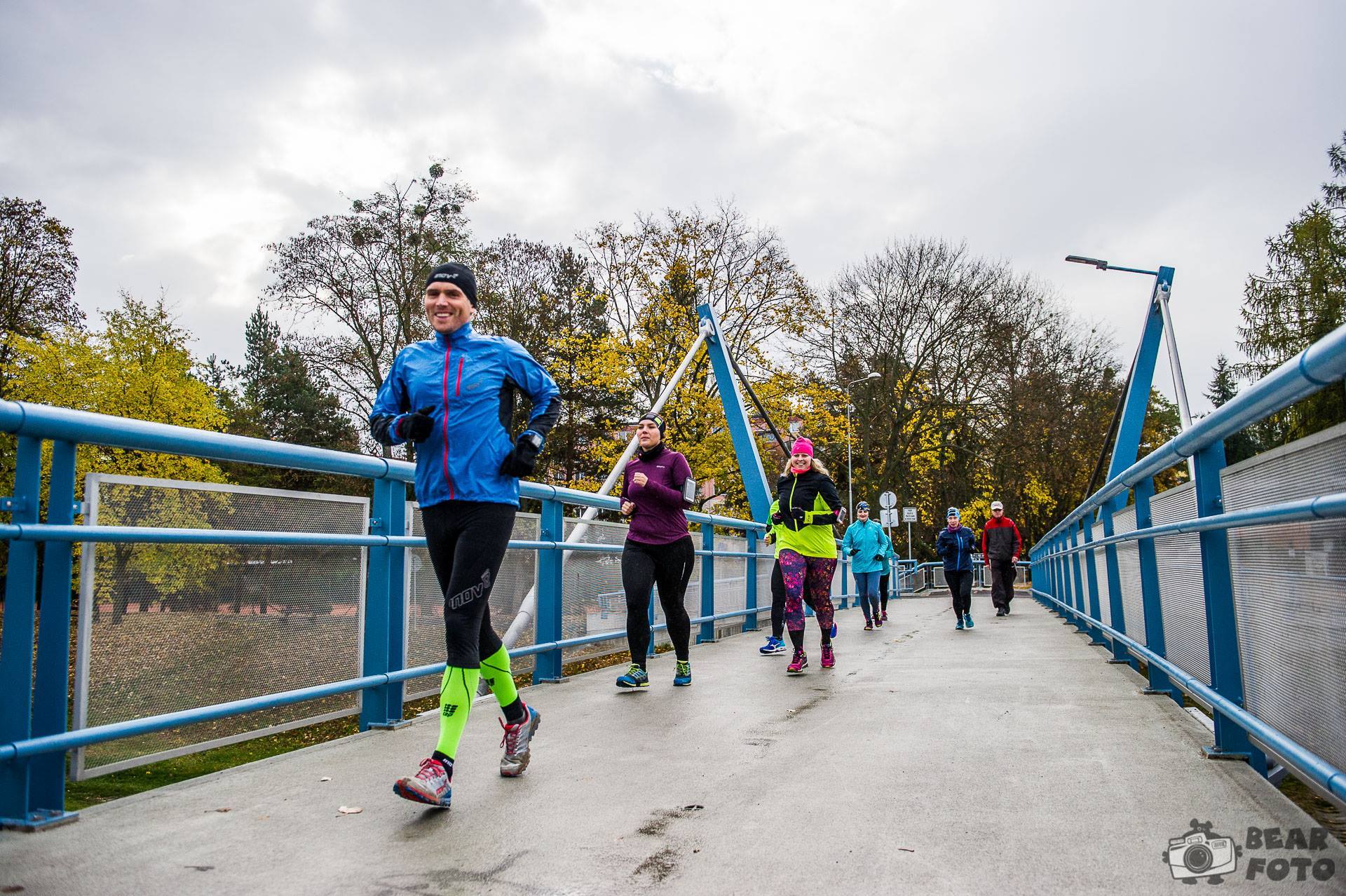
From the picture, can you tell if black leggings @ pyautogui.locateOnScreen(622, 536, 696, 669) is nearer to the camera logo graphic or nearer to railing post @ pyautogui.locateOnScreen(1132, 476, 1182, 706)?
railing post @ pyautogui.locateOnScreen(1132, 476, 1182, 706)

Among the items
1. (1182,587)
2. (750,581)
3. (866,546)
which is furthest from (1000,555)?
(1182,587)

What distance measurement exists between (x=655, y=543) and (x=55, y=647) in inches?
155

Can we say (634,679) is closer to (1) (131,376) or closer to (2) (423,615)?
(2) (423,615)

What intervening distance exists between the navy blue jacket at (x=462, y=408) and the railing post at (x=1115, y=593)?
482 cm

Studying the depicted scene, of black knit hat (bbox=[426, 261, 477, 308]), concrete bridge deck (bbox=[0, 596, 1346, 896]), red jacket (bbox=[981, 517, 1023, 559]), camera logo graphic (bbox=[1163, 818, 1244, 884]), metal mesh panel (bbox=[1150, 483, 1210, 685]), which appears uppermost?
black knit hat (bbox=[426, 261, 477, 308])

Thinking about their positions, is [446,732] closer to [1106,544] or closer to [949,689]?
[949,689]

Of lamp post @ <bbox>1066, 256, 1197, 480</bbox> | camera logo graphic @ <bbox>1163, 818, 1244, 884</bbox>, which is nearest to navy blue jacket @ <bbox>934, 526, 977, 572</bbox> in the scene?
lamp post @ <bbox>1066, 256, 1197, 480</bbox>

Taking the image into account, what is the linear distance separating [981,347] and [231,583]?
31983 millimetres

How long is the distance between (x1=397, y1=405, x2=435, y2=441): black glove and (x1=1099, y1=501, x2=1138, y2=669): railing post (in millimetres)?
5162

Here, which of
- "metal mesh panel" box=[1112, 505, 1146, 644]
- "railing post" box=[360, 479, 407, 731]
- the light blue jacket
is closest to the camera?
"railing post" box=[360, 479, 407, 731]

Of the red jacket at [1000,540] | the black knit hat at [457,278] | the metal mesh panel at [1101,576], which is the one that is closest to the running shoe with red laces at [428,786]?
the black knit hat at [457,278]

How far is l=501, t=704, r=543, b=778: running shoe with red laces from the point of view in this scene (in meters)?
3.89

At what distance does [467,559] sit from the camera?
3676mm

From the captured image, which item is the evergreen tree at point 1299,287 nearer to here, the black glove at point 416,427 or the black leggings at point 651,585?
the black leggings at point 651,585
